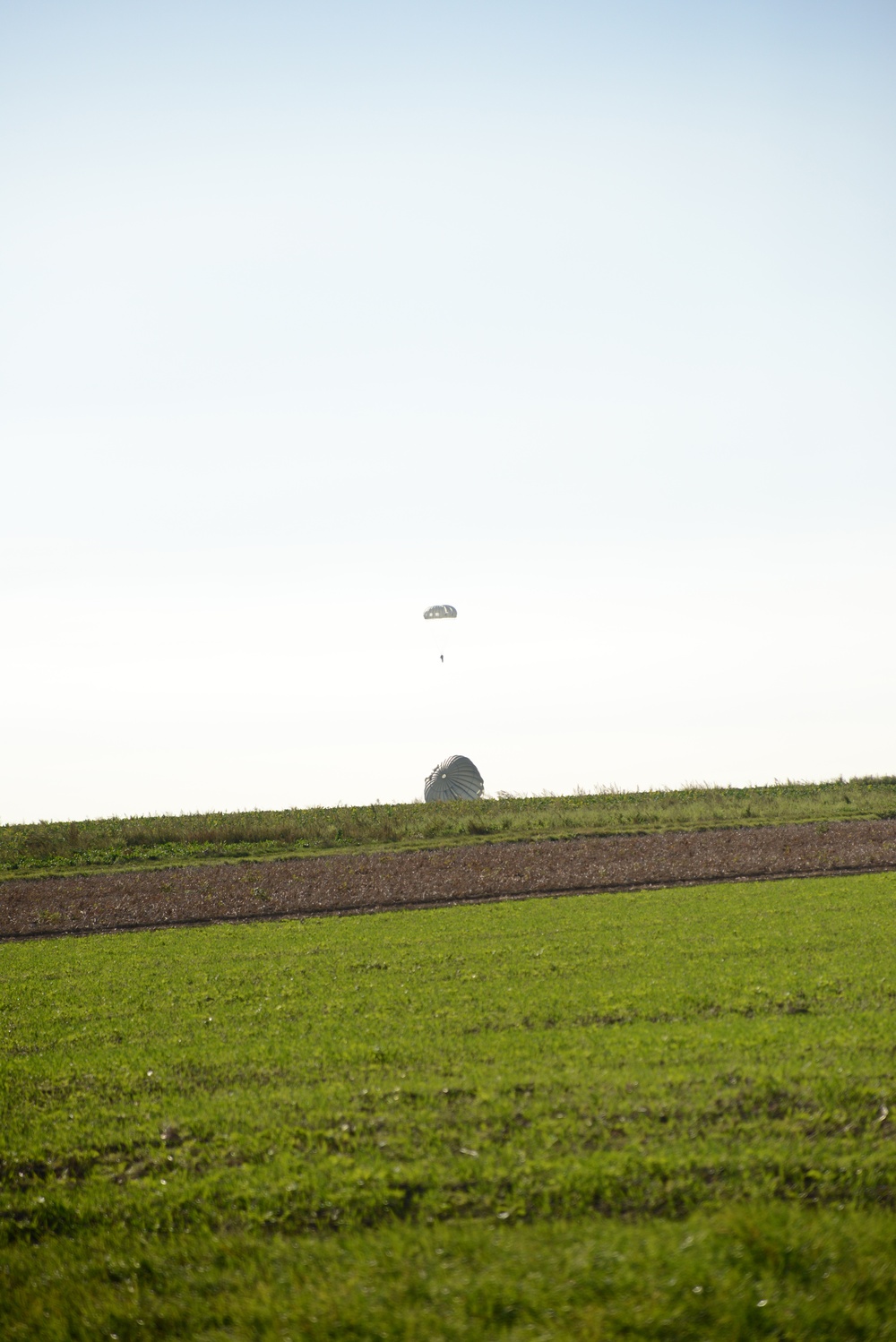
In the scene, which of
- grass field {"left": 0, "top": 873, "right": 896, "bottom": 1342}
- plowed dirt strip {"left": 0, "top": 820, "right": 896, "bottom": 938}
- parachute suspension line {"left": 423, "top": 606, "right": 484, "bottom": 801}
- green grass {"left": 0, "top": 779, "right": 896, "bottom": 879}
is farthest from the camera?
parachute suspension line {"left": 423, "top": 606, "right": 484, "bottom": 801}

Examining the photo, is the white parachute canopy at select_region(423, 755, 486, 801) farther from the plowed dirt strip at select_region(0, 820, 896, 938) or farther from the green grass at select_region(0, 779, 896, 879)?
the plowed dirt strip at select_region(0, 820, 896, 938)

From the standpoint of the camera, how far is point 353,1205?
6.69 metres

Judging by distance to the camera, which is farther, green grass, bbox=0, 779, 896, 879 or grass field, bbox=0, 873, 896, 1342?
green grass, bbox=0, 779, 896, 879

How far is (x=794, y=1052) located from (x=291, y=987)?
6.89 metres

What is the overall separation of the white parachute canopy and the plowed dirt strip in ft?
77.3

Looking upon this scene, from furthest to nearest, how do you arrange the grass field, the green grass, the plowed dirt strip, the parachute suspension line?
the parachute suspension line
the green grass
the plowed dirt strip
the grass field

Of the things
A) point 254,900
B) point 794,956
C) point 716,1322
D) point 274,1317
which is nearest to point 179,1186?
point 274,1317

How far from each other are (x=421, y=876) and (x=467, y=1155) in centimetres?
1817

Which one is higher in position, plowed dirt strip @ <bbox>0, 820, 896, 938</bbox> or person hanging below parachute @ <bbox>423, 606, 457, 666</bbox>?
person hanging below parachute @ <bbox>423, 606, 457, 666</bbox>

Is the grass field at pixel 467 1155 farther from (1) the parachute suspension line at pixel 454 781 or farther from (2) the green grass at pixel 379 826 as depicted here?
(1) the parachute suspension line at pixel 454 781

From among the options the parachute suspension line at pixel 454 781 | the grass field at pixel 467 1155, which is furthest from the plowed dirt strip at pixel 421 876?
the parachute suspension line at pixel 454 781

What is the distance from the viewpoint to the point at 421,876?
2530cm

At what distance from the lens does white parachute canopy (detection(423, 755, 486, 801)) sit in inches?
2120

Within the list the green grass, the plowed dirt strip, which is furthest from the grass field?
the green grass
